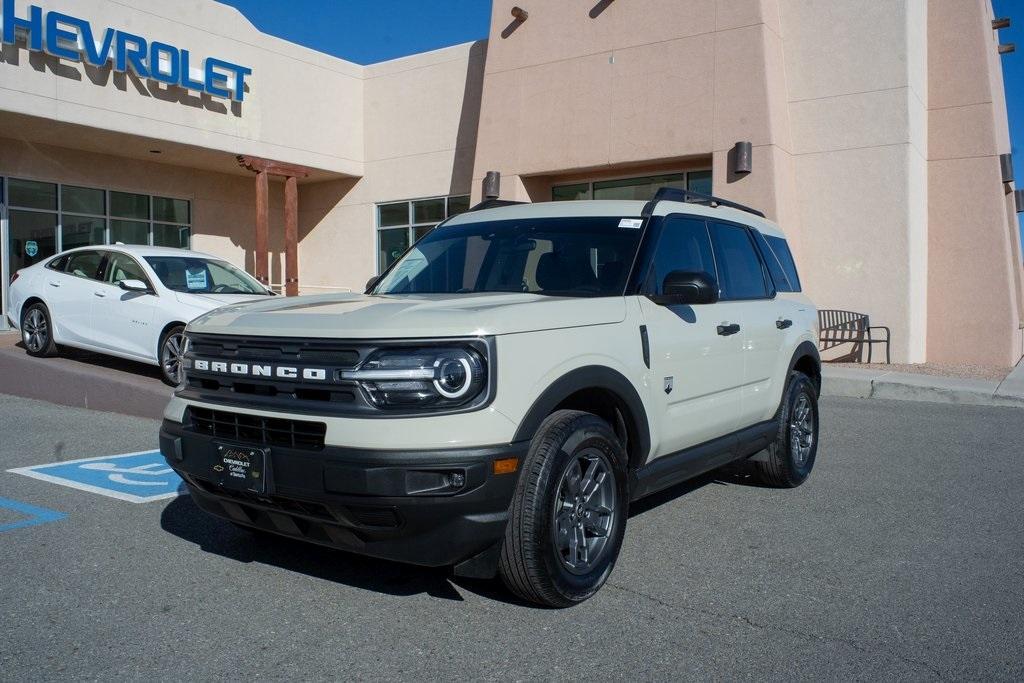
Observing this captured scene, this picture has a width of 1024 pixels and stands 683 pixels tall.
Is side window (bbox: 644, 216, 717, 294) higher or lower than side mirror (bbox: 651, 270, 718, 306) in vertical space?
higher

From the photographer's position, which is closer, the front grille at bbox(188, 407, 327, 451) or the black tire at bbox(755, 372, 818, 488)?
the front grille at bbox(188, 407, 327, 451)

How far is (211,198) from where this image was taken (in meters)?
20.7

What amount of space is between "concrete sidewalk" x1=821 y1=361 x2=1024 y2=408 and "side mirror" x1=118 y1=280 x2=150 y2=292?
8759 millimetres

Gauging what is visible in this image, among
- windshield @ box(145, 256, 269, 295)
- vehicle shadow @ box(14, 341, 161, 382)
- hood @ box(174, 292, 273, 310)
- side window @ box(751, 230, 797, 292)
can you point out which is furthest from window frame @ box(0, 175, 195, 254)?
side window @ box(751, 230, 797, 292)

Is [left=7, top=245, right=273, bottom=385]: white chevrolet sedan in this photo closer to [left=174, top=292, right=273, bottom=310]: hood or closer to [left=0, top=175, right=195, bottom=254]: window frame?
[left=174, top=292, right=273, bottom=310]: hood

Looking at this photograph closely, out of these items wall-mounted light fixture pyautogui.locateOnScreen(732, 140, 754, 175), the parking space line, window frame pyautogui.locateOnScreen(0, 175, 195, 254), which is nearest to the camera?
the parking space line

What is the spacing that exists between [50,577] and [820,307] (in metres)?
14.4

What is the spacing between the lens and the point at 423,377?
11.3 feet

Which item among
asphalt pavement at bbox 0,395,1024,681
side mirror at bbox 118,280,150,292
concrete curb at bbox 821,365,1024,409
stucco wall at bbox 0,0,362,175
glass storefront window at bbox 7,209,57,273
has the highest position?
stucco wall at bbox 0,0,362,175

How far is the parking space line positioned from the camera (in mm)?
5121

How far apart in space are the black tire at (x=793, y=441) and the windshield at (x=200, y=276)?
641cm

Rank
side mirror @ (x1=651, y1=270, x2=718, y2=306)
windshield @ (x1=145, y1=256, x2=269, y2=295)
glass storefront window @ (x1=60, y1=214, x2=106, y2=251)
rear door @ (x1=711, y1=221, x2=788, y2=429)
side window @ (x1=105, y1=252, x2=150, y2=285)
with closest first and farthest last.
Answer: side mirror @ (x1=651, y1=270, x2=718, y2=306) → rear door @ (x1=711, y1=221, x2=788, y2=429) → windshield @ (x1=145, y1=256, x2=269, y2=295) → side window @ (x1=105, y1=252, x2=150, y2=285) → glass storefront window @ (x1=60, y1=214, x2=106, y2=251)

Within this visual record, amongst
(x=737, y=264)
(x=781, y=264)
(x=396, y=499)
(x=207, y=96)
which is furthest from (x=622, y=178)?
(x=396, y=499)

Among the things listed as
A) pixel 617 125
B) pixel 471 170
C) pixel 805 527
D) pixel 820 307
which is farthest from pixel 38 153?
pixel 805 527
